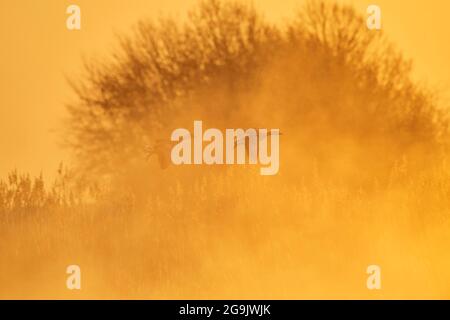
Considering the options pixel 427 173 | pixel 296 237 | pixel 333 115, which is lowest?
pixel 296 237

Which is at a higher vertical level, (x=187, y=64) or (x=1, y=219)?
(x=187, y=64)

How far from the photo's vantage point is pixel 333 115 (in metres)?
11.7

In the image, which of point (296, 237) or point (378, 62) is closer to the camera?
point (296, 237)

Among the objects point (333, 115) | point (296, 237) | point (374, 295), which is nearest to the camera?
point (374, 295)

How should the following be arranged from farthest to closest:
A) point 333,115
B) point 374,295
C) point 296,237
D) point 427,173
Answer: point 333,115 < point 427,173 < point 296,237 < point 374,295

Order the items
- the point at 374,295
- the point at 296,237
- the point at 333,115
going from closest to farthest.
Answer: the point at 374,295
the point at 296,237
the point at 333,115

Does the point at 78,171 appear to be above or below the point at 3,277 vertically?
above

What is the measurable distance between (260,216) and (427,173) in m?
1.89

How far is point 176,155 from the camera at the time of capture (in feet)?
36.2

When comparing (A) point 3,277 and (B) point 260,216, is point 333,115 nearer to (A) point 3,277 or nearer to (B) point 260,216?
(B) point 260,216

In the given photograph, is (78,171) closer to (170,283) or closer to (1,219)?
(1,219)
